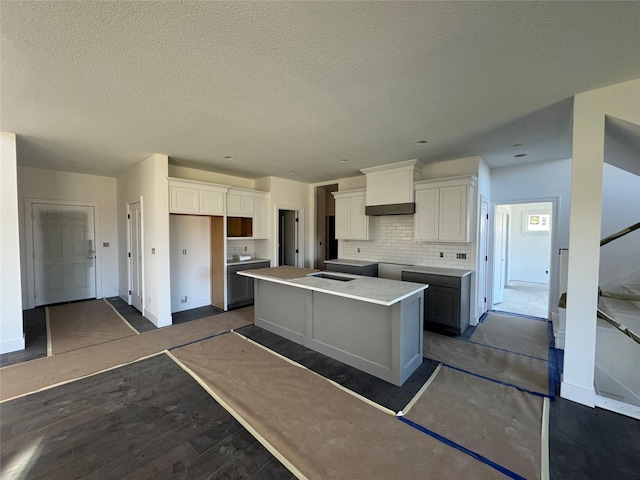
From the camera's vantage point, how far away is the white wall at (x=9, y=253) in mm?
3283

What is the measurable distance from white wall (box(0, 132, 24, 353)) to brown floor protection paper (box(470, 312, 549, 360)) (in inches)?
237

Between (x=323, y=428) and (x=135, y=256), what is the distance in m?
4.81

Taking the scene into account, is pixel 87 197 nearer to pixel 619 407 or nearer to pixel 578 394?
pixel 578 394

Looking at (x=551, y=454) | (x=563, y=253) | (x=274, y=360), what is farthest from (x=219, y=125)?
(x=563, y=253)

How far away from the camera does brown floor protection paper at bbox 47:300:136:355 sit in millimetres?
3634

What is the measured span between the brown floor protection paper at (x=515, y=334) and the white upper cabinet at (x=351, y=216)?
2510 mm

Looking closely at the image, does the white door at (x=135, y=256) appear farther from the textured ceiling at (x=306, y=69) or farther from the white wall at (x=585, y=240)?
the white wall at (x=585, y=240)

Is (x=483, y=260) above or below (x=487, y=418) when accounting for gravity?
above

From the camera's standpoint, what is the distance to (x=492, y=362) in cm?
311

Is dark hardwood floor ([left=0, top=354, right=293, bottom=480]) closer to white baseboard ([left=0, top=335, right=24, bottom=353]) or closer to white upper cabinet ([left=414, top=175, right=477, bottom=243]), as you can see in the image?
white baseboard ([left=0, top=335, right=24, bottom=353])

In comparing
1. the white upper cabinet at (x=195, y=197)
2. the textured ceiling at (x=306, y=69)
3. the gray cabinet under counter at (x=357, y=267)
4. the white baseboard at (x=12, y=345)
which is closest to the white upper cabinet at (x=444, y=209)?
the textured ceiling at (x=306, y=69)

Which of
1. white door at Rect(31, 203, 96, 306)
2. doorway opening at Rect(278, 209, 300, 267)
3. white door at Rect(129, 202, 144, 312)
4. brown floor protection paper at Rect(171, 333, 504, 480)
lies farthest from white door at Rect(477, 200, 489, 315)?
white door at Rect(31, 203, 96, 306)

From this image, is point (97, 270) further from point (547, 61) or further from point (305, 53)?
point (547, 61)

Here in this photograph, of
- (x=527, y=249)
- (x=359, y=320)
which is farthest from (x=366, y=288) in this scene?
(x=527, y=249)
